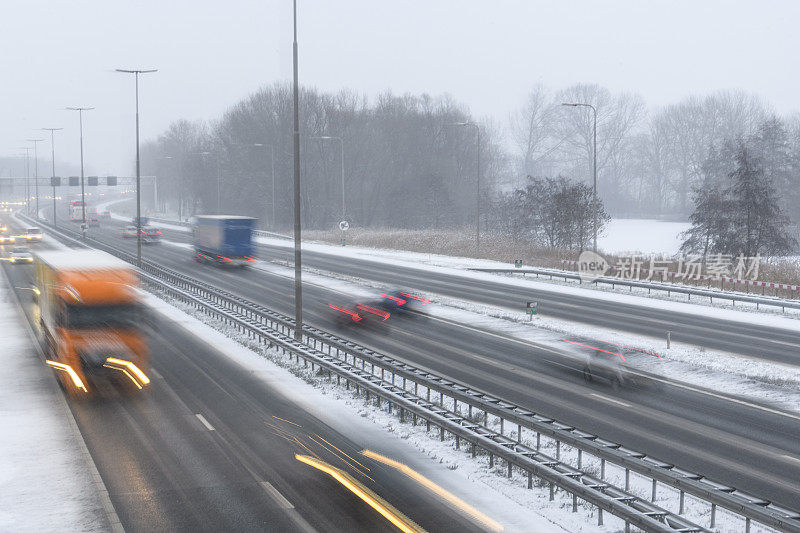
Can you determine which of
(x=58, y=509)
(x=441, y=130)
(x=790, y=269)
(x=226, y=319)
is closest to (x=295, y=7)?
(x=226, y=319)

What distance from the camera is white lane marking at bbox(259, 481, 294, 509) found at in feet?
37.0

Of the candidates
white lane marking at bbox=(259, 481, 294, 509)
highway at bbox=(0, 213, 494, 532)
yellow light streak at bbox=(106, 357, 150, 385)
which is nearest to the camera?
highway at bbox=(0, 213, 494, 532)

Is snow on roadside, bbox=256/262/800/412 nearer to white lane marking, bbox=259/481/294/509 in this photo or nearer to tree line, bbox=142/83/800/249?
white lane marking, bbox=259/481/294/509

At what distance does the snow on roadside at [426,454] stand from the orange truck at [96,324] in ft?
11.0

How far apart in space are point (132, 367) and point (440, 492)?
35.1ft

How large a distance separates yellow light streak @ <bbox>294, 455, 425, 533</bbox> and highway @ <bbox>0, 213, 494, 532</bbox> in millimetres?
94

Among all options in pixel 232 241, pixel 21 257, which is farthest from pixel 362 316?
pixel 21 257

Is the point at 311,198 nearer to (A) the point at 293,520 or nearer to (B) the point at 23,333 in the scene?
(B) the point at 23,333

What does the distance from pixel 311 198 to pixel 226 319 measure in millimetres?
68409

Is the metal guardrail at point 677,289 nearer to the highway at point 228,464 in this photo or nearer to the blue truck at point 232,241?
the blue truck at point 232,241

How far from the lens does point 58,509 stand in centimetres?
1131

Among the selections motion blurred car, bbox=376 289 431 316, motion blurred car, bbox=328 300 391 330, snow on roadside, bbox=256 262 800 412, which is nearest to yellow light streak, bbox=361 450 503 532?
snow on roadside, bbox=256 262 800 412

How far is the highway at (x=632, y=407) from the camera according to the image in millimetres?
13539

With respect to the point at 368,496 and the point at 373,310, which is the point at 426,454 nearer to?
the point at 368,496
